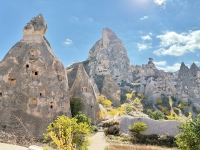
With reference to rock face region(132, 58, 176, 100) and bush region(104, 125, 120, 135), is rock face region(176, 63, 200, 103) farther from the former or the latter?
bush region(104, 125, 120, 135)

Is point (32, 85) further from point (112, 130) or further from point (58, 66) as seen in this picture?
point (112, 130)

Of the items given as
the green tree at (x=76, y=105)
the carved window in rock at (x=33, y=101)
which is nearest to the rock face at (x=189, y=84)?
the green tree at (x=76, y=105)

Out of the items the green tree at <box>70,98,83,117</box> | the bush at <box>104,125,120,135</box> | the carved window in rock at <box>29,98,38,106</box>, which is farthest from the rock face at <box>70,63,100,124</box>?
the carved window in rock at <box>29,98,38,106</box>

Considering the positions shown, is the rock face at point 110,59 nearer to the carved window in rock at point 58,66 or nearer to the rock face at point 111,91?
the rock face at point 111,91

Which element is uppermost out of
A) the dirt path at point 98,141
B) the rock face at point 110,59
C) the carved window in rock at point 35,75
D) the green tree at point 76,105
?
the rock face at point 110,59

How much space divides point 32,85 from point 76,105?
26.0ft

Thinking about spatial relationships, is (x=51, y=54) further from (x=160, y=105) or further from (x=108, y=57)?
(x=108, y=57)

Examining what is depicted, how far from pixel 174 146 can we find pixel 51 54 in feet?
62.0

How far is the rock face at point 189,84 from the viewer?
70.4m

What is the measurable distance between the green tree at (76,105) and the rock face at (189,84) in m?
48.1

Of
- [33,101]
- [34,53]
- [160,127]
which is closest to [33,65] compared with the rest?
[34,53]

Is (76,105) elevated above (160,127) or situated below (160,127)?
above

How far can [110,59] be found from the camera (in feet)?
265

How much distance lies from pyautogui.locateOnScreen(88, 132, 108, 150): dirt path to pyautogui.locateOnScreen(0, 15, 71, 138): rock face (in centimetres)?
468
